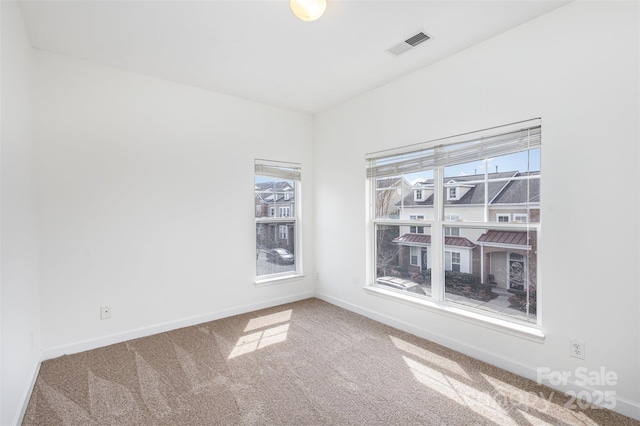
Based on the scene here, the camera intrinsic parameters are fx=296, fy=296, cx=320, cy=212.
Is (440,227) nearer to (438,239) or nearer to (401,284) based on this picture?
(438,239)

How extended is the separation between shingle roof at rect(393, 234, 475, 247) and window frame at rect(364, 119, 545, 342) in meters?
0.07

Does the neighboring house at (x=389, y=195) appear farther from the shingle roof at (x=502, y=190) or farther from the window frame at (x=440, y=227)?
the shingle roof at (x=502, y=190)

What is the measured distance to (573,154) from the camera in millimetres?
Result: 2102

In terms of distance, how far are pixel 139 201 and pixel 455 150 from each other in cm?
319

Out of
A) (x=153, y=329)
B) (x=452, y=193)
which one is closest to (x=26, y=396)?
(x=153, y=329)

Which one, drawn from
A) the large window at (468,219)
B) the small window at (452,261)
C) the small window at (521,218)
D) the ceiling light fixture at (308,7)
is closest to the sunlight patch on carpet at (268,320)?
the large window at (468,219)

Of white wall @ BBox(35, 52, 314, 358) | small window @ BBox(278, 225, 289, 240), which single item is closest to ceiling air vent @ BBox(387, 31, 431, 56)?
white wall @ BBox(35, 52, 314, 358)

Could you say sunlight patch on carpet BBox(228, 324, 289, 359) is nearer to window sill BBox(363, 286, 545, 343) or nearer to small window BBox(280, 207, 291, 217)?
window sill BBox(363, 286, 545, 343)

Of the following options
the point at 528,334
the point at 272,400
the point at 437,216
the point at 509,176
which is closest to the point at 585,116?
the point at 509,176

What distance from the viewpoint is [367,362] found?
2.58 m

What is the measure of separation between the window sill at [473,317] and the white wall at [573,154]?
0.06 metres

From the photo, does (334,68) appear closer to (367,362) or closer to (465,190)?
(465,190)

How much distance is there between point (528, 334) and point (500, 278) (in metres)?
0.47

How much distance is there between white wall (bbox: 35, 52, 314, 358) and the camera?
8.77ft
